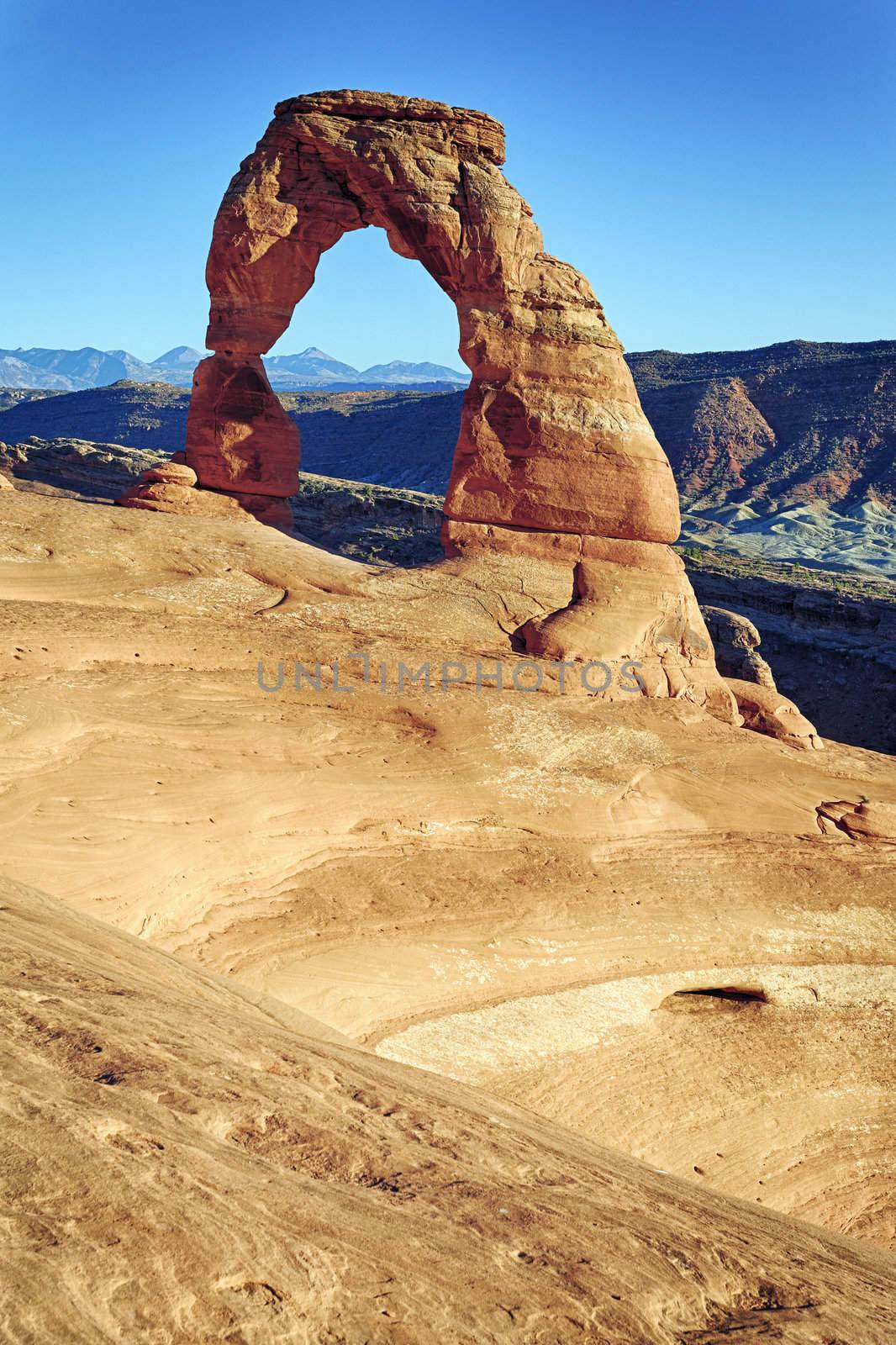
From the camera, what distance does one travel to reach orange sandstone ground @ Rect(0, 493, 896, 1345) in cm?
344

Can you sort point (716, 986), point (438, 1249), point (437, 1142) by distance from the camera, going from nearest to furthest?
point (438, 1249)
point (437, 1142)
point (716, 986)

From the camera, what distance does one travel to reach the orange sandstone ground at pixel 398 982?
3443 millimetres

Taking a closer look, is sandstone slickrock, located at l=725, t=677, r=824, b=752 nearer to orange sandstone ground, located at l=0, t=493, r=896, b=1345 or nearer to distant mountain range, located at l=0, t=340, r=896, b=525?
orange sandstone ground, located at l=0, t=493, r=896, b=1345

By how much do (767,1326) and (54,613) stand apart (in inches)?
391

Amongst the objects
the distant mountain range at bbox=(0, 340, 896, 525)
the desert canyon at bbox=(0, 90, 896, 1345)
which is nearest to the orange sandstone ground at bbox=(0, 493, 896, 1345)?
the desert canyon at bbox=(0, 90, 896, 1345)

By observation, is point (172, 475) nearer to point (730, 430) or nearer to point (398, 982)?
point (398, 982)

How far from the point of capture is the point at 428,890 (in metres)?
9.38

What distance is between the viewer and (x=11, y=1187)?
327cm

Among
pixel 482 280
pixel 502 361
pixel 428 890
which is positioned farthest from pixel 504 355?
pixel 428 890

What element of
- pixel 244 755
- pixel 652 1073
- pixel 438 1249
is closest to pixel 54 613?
pixel 244 755

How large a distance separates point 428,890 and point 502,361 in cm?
989

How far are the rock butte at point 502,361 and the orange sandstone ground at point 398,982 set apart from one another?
1728mm

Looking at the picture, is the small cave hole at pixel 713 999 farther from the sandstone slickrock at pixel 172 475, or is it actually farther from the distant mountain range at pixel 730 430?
the distant mountain range at pixel 730 430

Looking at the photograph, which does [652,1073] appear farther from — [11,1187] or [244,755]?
[11,1187]
